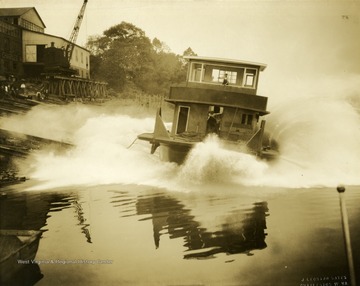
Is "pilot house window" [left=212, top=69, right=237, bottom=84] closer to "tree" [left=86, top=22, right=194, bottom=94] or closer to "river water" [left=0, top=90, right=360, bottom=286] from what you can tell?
"river water" [left=0, top=90, right=360, bottom=286]

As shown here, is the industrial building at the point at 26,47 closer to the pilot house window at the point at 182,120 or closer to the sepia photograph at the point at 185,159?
the sepia photograph at the point at 185,159

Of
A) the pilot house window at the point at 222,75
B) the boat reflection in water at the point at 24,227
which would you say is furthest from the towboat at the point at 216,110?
the boat reflection in water at the point at 24,227

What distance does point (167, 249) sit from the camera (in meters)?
6.08

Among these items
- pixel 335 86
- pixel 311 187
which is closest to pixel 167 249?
pixel 311 187

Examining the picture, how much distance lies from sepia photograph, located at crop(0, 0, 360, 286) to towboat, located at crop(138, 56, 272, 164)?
0.18 ft

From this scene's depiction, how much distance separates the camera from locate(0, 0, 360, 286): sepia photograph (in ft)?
18.6

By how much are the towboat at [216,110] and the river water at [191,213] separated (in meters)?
0.62

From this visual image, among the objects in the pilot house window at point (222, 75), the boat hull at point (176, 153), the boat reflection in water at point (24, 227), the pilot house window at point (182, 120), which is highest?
the pilot house window at point (222, 75)

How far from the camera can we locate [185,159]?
10992 mm

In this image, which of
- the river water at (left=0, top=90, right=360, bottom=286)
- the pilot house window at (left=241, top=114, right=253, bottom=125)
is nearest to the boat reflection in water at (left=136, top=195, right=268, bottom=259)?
the river water at (left=0, top=90, right=360, bottom=286)

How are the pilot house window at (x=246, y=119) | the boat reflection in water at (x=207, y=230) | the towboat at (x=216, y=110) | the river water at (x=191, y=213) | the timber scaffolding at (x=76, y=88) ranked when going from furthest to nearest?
the timber scaffolding at (x=76, y=88), the pilot house window at (x=246, y=119), the towboat at (x=216, y=110), the boat reflection in water at (x=207, y=230), the river water at (x=191, y=213)

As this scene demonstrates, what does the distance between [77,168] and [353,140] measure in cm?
1210

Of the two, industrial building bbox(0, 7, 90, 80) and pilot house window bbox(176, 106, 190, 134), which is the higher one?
industrial building bbox(0, 7, 90, 80)

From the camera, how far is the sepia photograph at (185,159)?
567 cm
